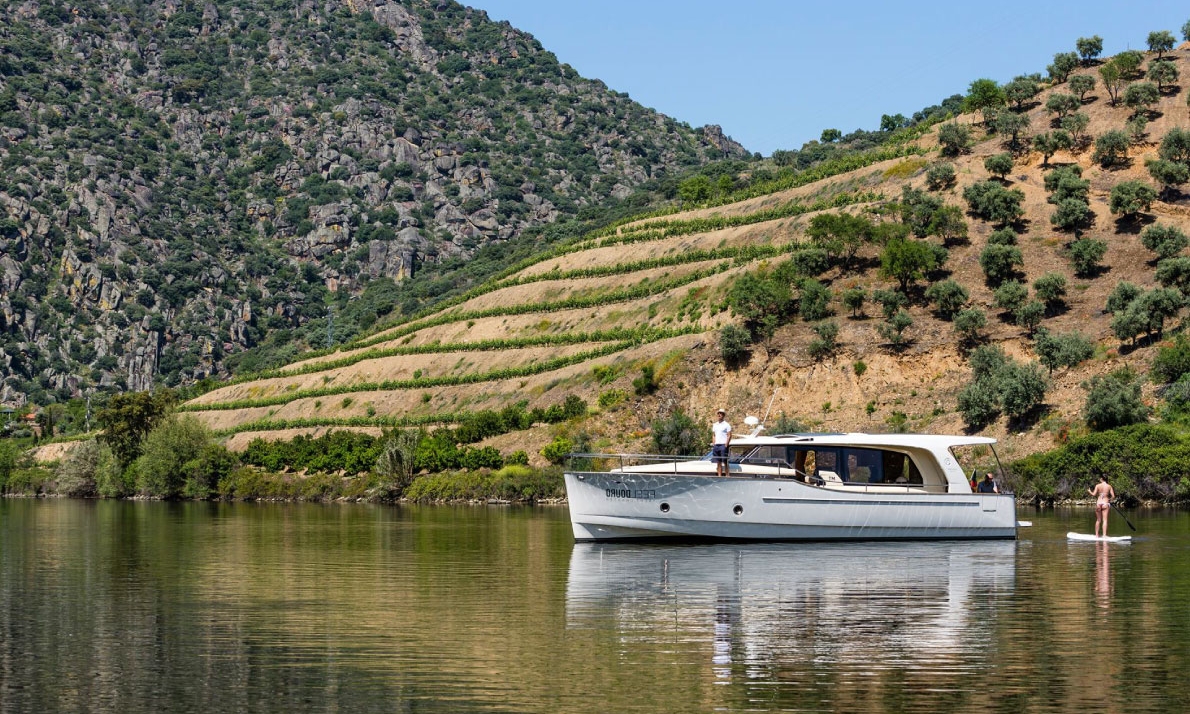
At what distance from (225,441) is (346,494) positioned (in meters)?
28.5

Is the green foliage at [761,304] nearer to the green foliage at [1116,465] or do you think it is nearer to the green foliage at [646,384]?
the green foliage at [646,384]

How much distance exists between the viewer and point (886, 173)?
378 feet

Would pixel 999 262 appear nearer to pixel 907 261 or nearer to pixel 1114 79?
pixel 907 261

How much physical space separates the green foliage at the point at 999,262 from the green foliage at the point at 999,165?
13143 mm

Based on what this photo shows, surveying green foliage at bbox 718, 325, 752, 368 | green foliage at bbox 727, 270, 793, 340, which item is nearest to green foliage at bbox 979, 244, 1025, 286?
green foliage at bbox 727, 270, 793, 340

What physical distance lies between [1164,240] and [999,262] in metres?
10.1

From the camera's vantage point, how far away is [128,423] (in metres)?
116

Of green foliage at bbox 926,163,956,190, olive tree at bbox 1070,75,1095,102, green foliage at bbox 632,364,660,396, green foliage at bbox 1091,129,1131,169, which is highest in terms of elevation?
olive tree at bbox 1070,75,1095,102

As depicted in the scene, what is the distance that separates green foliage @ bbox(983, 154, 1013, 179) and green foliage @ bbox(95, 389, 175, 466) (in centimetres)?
6784

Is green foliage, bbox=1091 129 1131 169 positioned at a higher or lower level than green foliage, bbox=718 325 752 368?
higher

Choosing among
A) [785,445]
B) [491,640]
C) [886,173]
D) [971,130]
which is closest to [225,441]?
[886,173]

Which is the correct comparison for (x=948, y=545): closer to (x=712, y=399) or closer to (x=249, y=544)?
(x=249, y=544)

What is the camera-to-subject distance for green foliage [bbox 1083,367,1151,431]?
7075cm

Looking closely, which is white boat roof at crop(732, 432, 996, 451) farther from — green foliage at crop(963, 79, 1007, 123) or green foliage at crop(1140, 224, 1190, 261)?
green foliage at crop(963, 79, 1007, 123)
